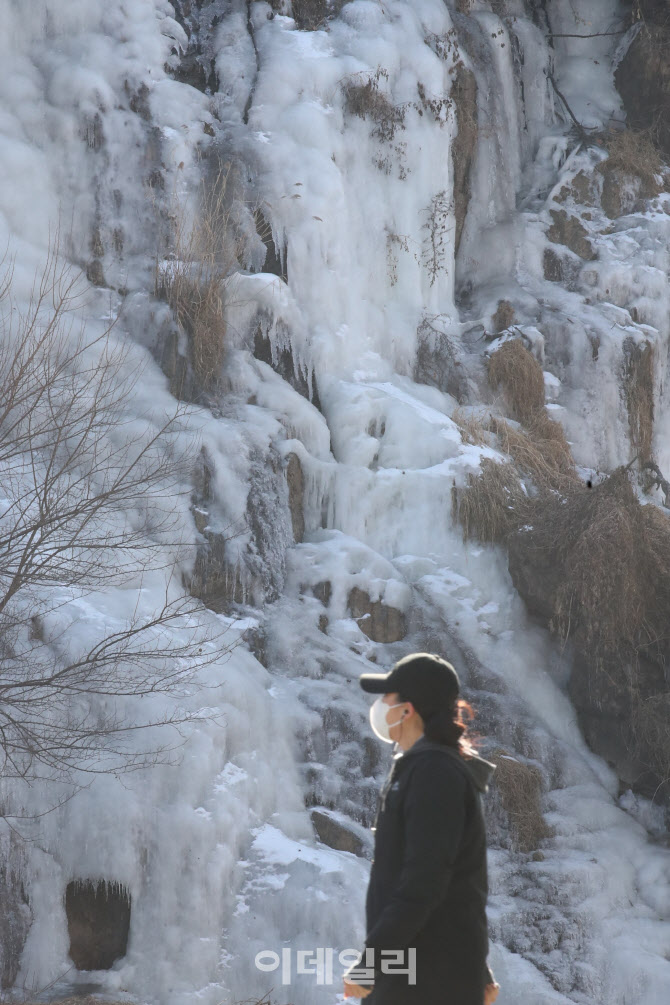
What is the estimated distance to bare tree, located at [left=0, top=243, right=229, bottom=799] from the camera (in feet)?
15.2

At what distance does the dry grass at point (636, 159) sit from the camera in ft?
40.7

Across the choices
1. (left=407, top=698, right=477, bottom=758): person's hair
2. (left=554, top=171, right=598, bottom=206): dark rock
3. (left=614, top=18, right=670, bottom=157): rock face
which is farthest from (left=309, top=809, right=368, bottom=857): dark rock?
(left=614, top=18, right=670, bottom=157): rock face

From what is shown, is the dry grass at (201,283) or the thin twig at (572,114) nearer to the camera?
the dry grass at (201,283)

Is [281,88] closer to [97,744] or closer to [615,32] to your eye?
[615,32]

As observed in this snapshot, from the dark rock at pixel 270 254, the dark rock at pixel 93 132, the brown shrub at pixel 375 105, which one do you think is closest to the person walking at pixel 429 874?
the dark rock at pixel 270 254

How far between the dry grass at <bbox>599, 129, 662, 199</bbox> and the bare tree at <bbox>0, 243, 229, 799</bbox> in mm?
7557

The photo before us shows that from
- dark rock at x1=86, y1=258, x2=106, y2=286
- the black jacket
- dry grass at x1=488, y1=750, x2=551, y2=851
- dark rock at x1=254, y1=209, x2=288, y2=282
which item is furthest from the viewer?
dark rock at x1=254, y1=209, x2=288, y2=282

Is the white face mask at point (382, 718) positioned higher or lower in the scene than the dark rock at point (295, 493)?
higher

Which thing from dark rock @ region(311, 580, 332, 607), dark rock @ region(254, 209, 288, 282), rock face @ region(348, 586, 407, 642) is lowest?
rock face @ region(348, 586, 407, 642)

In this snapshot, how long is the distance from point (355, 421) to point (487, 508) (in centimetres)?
141

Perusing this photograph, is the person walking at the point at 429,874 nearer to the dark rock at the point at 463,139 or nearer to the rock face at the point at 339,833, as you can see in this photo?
the rock face at the point at 339,833

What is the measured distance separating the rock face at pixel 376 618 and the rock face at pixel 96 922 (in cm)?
301

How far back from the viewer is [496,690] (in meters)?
7.73

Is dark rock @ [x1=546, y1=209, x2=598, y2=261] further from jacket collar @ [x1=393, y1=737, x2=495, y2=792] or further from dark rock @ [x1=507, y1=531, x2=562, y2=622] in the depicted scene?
jacket collar @ [x1=393, y1=737, x2=495, y2=792]
